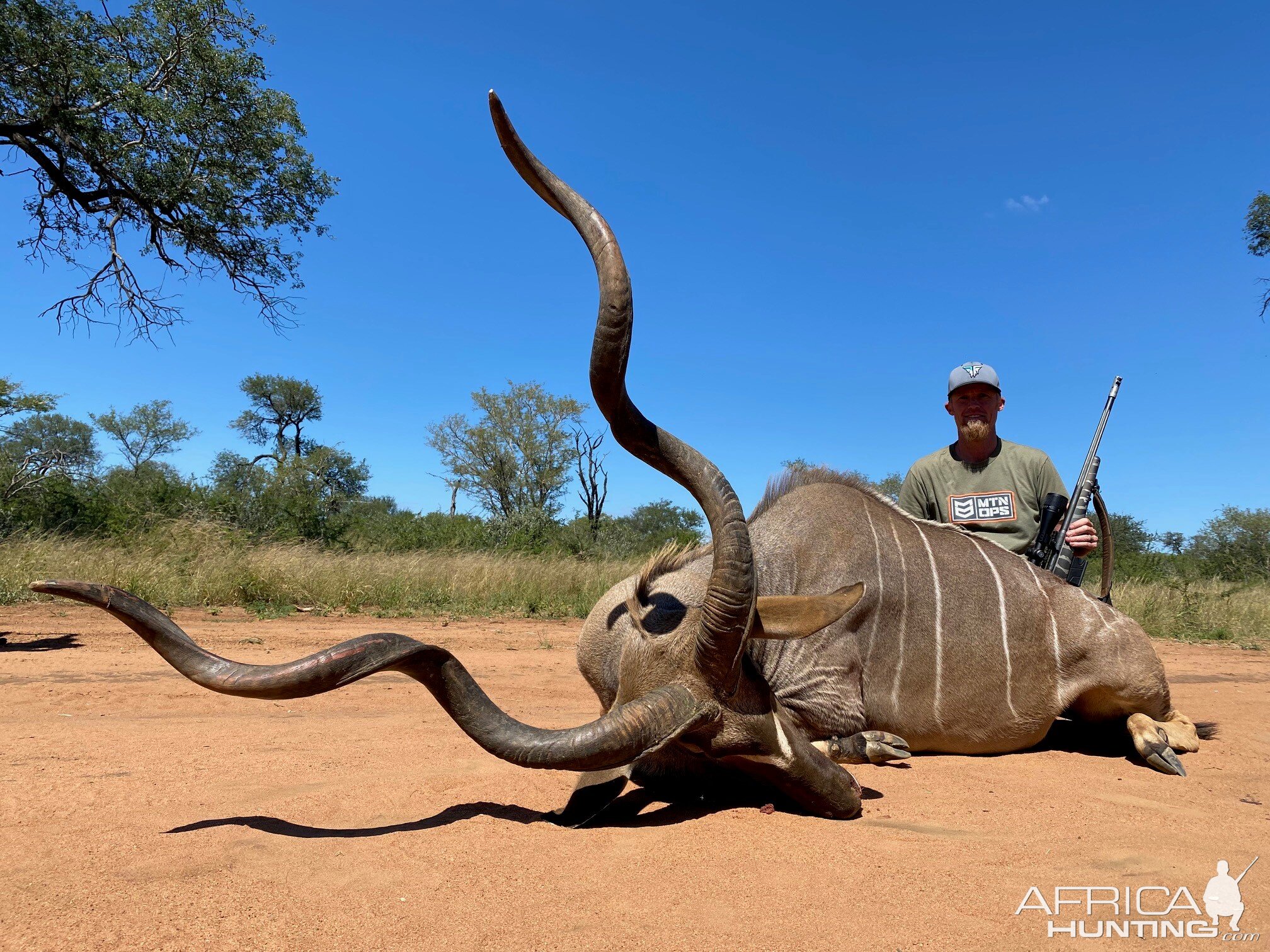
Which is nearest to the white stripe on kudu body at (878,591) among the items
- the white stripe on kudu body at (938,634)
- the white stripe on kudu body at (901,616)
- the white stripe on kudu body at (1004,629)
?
the white stripe on kudu body at (901,616)

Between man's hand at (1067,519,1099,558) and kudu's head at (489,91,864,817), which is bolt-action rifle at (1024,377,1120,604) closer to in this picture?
man's hand at (1067,519,1099,558)

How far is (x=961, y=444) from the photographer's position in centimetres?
602

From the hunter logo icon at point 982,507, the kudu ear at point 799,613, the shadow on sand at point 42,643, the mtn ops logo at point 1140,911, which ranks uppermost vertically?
the hunter logo icon at point 982,507

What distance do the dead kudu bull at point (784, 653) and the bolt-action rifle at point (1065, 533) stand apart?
369 millimetres

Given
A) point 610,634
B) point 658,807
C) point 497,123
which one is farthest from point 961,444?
point 497,123

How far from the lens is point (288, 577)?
12438mm

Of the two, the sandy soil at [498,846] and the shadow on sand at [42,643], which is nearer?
the sandy soil at [498,846]

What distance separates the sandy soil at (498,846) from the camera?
7.23 feet

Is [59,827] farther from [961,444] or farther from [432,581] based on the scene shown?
[432,581]

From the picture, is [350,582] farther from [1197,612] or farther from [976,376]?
[1197,612]

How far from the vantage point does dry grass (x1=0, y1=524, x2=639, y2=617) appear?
37.3ft

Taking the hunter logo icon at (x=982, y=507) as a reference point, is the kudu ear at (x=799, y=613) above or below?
below

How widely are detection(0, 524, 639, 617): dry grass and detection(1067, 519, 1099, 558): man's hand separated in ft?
29.1

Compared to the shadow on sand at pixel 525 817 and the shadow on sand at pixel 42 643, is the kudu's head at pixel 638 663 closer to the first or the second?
the shadow on sand at pixel 525 817
